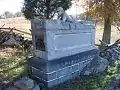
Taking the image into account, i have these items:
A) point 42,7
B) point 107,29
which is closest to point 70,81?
point 42,7

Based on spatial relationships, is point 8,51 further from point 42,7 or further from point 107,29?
point 107,29

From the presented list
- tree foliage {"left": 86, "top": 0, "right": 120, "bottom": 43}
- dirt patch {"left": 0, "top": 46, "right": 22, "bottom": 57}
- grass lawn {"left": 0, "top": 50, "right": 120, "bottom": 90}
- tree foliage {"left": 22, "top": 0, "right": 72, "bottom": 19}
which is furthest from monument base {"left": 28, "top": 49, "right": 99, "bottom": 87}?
tree foliage {"left": 22, "top": 0, "right": 72, "bottom": 19}

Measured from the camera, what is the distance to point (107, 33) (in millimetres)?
13633

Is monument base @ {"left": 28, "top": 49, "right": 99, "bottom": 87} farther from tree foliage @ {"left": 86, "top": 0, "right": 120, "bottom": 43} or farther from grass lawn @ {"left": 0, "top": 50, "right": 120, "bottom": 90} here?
tree foliage @ {"left": 86, "top": 0, "right": 120, "bottom": 43}

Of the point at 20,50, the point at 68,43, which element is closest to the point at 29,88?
the point at 68,43

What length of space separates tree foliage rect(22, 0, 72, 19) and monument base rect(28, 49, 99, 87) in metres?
5.68

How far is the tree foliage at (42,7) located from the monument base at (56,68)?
18.6 ft

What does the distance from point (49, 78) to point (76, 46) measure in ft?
5.49

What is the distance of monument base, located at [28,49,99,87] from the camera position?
6863 mm

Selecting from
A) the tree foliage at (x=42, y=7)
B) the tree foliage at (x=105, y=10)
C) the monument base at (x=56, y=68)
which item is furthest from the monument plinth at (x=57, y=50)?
the tree foliage at (x=42, y=7)

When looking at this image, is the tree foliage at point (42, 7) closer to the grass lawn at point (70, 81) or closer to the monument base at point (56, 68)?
the grass lawn at point (70, 81)

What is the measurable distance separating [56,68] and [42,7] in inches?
268

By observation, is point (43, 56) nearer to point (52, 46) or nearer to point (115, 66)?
point (52, 46)

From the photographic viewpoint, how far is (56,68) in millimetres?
7051
